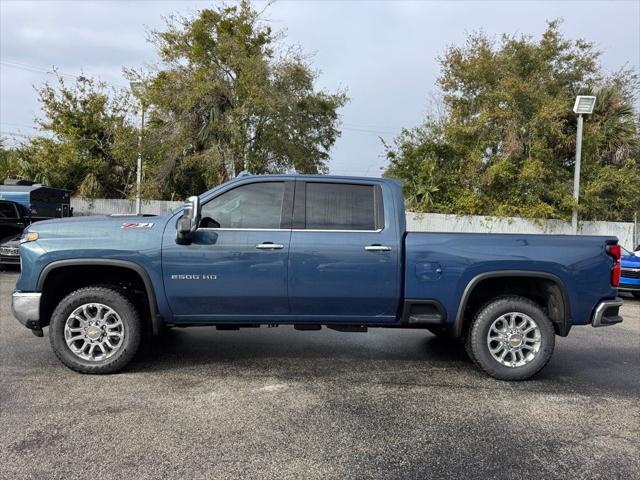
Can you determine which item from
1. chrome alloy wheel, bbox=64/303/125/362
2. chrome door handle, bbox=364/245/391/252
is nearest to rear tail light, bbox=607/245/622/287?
chrome door handle, bbox=364/245/391/252

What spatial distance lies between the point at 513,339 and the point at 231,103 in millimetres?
16652

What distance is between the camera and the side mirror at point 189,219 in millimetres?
4633

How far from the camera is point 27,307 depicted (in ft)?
15.8

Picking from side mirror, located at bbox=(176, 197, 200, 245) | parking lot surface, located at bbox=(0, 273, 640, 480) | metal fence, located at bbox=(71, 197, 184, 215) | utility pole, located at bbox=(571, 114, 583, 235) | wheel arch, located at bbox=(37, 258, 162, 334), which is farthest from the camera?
metal fence, located at bbox=(71, 197, 184, 215)

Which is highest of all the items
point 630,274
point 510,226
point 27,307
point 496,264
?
point 510,226

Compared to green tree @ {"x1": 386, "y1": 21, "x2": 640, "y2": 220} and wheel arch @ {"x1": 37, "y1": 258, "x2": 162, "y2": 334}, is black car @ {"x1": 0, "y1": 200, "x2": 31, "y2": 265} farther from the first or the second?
green tree @ {"x1": 386, "y1": 21, "x2": 640, "y2": 220}

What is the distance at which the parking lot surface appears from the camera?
130 inches

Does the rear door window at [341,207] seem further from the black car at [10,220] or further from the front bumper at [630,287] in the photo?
the black car at [10,220]

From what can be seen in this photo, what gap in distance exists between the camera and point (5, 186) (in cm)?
1523

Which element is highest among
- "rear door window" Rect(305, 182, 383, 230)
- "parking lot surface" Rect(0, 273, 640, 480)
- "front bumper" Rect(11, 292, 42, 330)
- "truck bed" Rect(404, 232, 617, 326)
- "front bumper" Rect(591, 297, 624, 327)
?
"rear door window" Rect(305, 182, 383, 230)

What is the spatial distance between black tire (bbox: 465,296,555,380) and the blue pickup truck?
0.01 metres

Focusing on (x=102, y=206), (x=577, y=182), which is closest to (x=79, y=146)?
(x=102, y=206)

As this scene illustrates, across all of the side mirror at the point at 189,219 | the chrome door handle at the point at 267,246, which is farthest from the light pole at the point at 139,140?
the chrome door handle at the point at 267,246

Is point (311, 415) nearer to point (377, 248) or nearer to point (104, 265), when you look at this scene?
point (377, 248)
